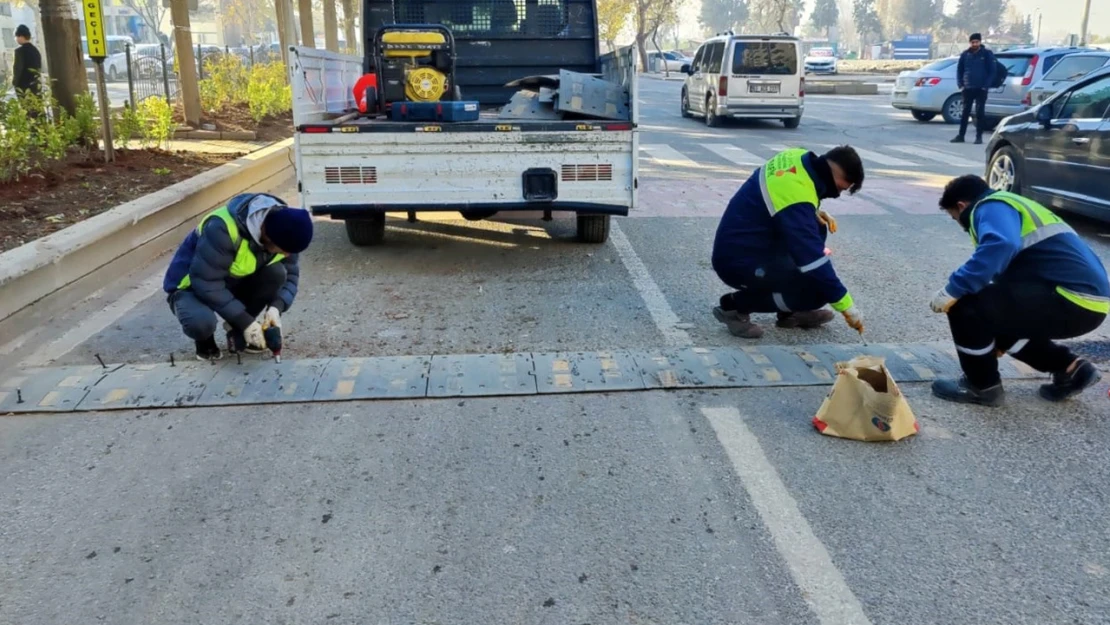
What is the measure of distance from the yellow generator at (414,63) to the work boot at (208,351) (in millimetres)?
3334

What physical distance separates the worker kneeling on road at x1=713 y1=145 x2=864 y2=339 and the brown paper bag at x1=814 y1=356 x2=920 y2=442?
61 cm

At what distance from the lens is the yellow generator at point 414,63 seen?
24.7ft

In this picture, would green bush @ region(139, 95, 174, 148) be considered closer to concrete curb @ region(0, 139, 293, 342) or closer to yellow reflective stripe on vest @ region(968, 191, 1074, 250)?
concrete curb @ region(0, 139, 293, 342)

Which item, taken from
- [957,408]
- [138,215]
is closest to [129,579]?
[957,408]

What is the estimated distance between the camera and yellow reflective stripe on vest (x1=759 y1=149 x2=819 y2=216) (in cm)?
479

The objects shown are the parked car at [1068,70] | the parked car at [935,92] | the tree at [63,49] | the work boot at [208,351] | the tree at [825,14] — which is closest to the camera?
the work boot at [208,351]

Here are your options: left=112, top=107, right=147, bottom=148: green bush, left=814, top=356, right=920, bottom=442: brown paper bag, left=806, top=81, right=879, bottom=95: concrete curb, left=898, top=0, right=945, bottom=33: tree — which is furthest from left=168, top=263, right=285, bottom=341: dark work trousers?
left=898, top=0, right=945, bottom=33: tree

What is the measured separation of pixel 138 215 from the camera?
Result: 24.1 ft

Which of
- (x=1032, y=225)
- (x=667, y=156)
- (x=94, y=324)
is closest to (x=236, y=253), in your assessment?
(x=94, y=324)

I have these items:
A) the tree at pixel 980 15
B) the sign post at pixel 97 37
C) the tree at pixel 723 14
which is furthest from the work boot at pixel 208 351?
the tree at pixel 723 14

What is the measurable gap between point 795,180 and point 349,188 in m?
3.32

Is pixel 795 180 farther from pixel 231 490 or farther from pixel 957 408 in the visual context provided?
pixel 231 490

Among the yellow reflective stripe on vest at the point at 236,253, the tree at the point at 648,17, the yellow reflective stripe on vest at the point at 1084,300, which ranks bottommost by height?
the yellow reflective stripe on vest at the point at 1084,300

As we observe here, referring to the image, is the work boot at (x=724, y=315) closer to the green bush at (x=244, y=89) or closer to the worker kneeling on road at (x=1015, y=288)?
the worker kneeling on road at (x=1015, y=288)
